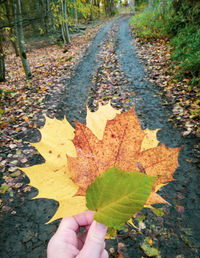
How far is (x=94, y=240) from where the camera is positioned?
0.62 metres

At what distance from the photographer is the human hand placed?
61cm

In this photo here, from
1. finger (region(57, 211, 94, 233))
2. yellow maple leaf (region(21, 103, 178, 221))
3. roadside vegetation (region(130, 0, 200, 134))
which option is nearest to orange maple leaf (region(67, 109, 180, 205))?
yellow maple leaf (region(21, 103, 178, 221))

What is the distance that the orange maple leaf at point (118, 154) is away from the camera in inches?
16.5

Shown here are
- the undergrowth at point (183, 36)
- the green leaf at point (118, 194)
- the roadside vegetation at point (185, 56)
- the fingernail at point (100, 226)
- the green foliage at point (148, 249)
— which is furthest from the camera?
the undergrowth at point (183, 36)

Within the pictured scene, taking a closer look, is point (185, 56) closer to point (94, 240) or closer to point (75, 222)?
point (75, 222)

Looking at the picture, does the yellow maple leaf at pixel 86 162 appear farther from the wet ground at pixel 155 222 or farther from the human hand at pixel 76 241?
the wet ground at pixel 155 222

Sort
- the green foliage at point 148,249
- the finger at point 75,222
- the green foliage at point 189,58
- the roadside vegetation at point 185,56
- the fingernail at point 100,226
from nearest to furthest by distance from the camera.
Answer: the fingernail at point 100,226 → the finger at point 75,222 → the green foliage at point 148,249 → the roadside vegetation at point 185,56 → the green foliage at point 189,58

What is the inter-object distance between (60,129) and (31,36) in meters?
23.4

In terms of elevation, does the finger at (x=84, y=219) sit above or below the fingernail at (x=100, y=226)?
below

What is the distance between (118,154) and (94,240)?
16.1 inches

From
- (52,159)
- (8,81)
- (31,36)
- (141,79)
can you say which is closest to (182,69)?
(141,79)

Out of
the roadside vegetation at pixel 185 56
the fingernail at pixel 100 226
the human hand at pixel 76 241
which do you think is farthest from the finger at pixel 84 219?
the roadside vegetation at pixel 185 56

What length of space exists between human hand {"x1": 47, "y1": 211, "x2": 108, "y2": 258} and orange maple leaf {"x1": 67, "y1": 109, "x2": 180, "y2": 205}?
262 mm

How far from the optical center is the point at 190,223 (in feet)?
6.79
